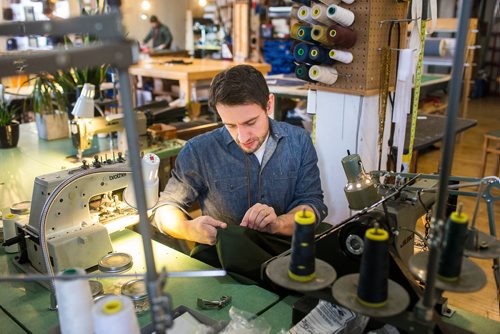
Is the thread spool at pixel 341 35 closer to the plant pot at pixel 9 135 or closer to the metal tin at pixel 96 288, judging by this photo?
Result: the metal tin at pixel 96 288

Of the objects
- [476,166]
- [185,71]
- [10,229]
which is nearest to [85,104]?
[10,229]

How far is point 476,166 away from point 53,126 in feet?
13.5

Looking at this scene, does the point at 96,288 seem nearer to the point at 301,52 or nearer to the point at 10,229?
the point at 10,229

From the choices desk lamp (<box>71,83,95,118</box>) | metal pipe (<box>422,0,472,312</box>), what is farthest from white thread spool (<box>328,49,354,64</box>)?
metal pipe (<box>422,0,472,312</box>)

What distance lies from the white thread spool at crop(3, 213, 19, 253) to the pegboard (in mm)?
1498

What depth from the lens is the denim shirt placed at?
1.86 meters

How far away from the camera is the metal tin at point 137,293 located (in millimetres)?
1255

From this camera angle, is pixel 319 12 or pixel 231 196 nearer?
pixel 231 196

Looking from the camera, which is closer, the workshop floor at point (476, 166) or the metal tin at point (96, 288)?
the metal tin at point (96, 288)

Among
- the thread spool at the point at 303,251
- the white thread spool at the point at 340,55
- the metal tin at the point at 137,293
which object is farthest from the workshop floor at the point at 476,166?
the metal tin at the point at 137,293

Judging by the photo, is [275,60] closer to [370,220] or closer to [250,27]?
[250,27]

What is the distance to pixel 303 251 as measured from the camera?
2.66 ft

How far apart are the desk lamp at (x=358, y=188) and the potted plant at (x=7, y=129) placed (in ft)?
7.60

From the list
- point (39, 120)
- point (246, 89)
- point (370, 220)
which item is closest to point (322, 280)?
point (370, 220)
